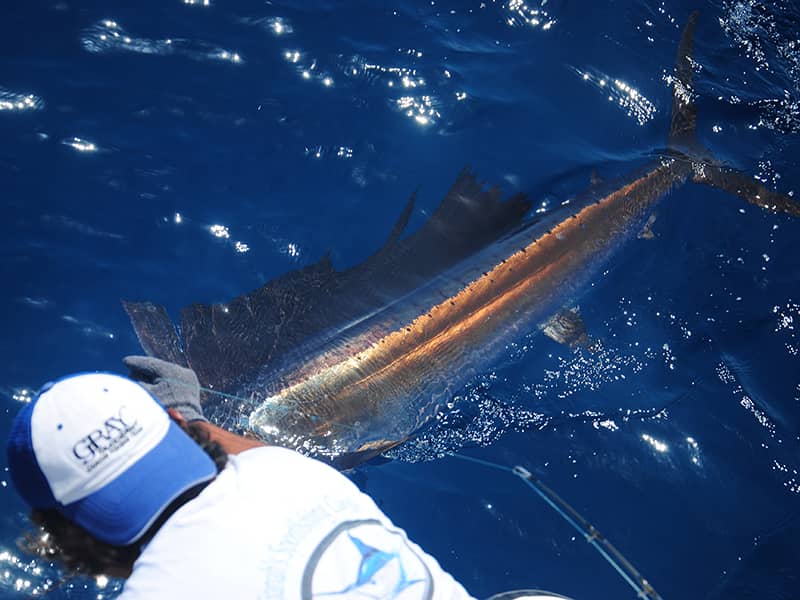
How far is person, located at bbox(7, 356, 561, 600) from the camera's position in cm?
134

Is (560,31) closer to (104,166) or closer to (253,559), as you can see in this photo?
(104,166)

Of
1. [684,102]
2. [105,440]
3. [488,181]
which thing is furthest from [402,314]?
[684,102]

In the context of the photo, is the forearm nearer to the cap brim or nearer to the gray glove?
the gray glove

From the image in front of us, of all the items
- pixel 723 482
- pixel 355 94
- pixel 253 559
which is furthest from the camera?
pixel 355 94

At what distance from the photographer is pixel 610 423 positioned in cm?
368

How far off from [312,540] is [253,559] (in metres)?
0.13

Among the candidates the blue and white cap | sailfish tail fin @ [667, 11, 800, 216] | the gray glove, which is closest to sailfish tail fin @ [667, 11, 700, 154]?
sailfish tail fin @ [667, 11, 800, 216]

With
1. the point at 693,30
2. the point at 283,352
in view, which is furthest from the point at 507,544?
the point at 693,30

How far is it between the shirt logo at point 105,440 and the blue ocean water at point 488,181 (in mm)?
1742

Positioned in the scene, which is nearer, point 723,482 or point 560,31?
point 723,482

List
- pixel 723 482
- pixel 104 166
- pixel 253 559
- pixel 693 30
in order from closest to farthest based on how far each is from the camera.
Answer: pixel 253 559, pixel 723 482, pixel 104 166, pixel 693 30

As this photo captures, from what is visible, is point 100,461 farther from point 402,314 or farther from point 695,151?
point 695,151

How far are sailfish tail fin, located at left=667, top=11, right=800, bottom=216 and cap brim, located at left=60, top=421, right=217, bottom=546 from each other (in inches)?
167

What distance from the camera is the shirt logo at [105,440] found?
1.43m
